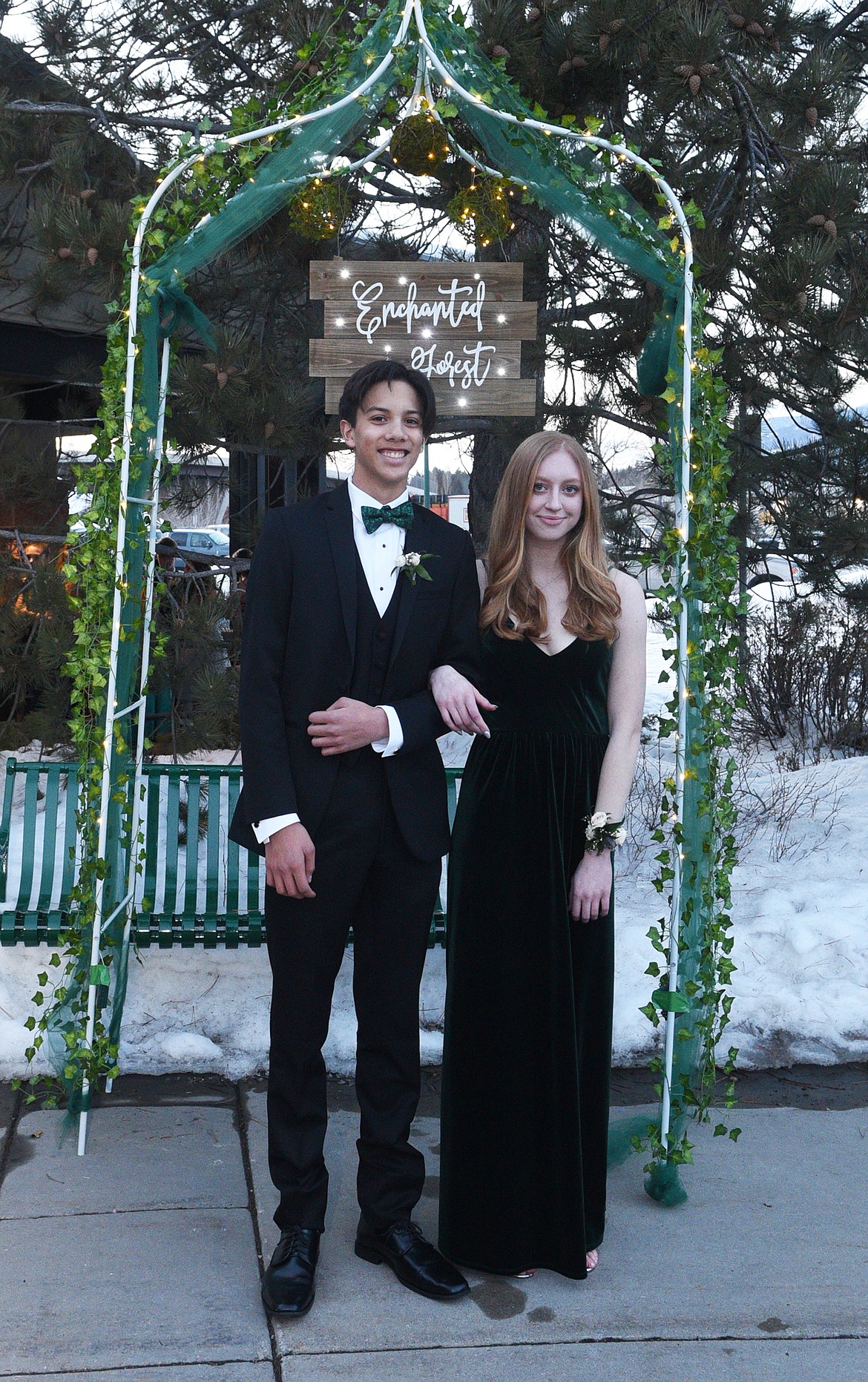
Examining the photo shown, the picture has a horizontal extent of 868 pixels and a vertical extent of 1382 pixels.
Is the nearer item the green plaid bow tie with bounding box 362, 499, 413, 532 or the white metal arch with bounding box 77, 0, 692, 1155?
the green plaid bow tie with bounding box 362, 499, 413, 532

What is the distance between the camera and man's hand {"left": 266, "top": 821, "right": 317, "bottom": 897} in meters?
2.68

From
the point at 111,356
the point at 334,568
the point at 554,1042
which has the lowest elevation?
the point at 554,1042

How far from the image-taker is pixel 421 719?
109 inches

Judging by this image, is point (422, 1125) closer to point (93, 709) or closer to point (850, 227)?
point (93, 709)

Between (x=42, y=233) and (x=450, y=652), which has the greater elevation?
(x=42, y=233)

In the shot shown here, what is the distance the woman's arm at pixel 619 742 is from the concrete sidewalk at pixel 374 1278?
0.91 meters

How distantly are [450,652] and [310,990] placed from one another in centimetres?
86

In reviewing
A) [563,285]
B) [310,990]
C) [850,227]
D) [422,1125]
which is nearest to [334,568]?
[310,990]

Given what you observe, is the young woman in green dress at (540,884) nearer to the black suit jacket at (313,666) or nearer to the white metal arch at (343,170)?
the black suit jacket at (313,666)

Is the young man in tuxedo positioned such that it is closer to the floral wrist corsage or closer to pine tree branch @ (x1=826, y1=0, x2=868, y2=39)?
the floral wrist corsage

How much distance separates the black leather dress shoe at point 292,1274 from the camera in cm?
270

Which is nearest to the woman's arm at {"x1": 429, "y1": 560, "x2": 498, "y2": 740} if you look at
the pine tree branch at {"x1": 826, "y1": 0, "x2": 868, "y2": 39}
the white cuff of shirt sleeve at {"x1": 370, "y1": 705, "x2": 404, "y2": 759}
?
the white cuff of shirt sleeve at {"x1": 370, "y1": 705, "x2": 404, "y2": 759}

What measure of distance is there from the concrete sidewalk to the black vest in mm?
1407

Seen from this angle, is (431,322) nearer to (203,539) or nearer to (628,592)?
(628,592)
